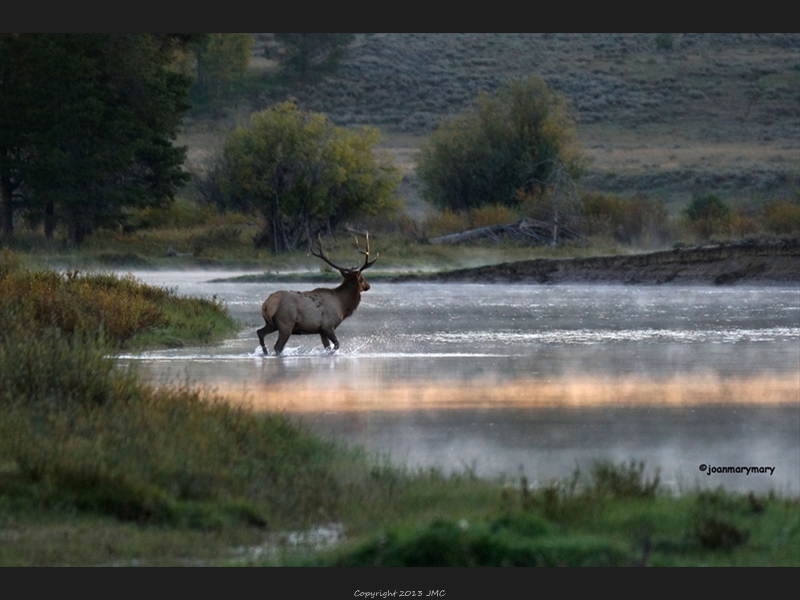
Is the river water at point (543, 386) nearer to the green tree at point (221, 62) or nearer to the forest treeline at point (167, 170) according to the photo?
the forest treeline at point (167, 170)

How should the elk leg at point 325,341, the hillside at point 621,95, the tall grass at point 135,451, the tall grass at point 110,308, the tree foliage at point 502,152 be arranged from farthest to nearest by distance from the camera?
the hillside at point 621,95, the tree foliage at point 502,152, the elk leg at point 325,341, the tall grass at point 110,308, the tall grass at point 135,451

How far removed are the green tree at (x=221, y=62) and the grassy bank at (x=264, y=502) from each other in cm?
8915

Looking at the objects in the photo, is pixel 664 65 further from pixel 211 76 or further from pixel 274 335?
pixel 274 335

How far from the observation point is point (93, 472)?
9.09m

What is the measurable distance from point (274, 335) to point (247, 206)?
32637 millimetres

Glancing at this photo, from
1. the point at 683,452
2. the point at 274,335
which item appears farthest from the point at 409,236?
the point at 683,452

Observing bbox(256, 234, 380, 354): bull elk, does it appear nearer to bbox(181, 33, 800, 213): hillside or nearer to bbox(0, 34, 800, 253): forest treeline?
bbox(0, 34, 800, 253): forest treeline

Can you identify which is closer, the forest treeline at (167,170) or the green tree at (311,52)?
the forest treeline at (167,170)

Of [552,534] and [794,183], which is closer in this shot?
[552,534]

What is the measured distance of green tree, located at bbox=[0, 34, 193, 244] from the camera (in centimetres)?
4988

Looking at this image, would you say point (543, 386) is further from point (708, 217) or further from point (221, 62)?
point (221, 62)

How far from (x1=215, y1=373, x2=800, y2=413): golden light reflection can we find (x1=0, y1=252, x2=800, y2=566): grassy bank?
8.96 feet

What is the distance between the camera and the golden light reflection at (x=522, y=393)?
47.8 ft

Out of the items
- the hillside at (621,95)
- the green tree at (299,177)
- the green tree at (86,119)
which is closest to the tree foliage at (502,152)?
the green tree at (299,177)
